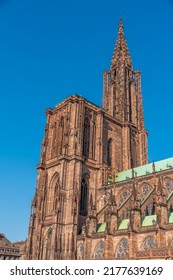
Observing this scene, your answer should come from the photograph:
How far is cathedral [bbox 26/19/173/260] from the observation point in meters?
34.4

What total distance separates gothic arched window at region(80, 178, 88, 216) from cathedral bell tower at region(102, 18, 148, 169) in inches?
420

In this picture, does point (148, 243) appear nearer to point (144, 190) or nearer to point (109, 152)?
point (144, 190)

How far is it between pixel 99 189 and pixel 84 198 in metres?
3.13

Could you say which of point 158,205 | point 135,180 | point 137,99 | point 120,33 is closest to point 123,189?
point 135,180

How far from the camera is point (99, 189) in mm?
47406

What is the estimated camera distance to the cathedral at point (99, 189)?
3444cm

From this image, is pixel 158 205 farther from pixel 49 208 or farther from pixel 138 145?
pixel 138 145

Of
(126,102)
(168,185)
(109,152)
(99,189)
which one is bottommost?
(168,185)

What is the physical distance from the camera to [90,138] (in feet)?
166

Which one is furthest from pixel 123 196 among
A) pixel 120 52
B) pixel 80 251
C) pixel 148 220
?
pixel 120 52

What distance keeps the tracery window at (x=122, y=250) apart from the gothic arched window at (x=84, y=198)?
10.5m

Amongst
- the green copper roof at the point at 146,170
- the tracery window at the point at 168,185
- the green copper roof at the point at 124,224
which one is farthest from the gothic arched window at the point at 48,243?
the tracery window at the point at 168,185

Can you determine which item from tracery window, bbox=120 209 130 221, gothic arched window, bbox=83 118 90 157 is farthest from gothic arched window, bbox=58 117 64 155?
tracery window, bbox=120 209 130 221

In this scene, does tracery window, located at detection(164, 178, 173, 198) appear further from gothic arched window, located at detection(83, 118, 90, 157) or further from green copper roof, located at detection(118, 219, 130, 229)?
gothic arched window, located at detection(83, 118, 90, 157)
